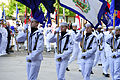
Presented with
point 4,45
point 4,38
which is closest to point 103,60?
point 4,38

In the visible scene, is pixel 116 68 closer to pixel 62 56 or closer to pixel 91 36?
pixel 91 36

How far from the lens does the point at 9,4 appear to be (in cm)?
4975

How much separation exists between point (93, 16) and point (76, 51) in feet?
19.2

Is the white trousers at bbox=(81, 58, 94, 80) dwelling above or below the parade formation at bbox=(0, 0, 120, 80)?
below

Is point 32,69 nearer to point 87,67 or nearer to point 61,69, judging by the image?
point 61,69

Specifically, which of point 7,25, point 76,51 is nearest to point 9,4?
point 7,25

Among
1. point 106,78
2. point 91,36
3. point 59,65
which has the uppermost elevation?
point 91,36

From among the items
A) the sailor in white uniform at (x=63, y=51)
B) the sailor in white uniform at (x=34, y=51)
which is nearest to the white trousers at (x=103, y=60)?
the sailor in white uniform at (x=63, y=51)

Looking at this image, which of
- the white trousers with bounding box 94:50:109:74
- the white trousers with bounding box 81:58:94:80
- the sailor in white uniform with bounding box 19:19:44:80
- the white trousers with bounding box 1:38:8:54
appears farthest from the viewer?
the white trousers with bounding box 1:38:8:54

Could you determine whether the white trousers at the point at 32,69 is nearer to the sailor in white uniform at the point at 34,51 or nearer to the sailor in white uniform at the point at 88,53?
the sailor in white uniform at the point at 34,51

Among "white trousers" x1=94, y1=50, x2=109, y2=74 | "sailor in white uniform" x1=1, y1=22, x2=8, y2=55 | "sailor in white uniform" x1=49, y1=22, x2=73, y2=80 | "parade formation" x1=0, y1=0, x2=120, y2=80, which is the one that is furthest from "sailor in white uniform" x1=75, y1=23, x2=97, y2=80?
"sailor in white uniform" x1=1, y1=22, x2=8, y2=55

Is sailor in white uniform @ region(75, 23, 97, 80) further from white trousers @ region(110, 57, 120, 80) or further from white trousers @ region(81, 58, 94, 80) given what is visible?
white trousers @ region(110, 57, 120, 80)

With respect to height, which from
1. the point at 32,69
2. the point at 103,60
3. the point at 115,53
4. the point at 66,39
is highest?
the point at 66,39

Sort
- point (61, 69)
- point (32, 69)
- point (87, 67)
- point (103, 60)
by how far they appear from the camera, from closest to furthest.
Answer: point (32, 69) → point (61, 69) → point (87, 67) → point (103, 60)
